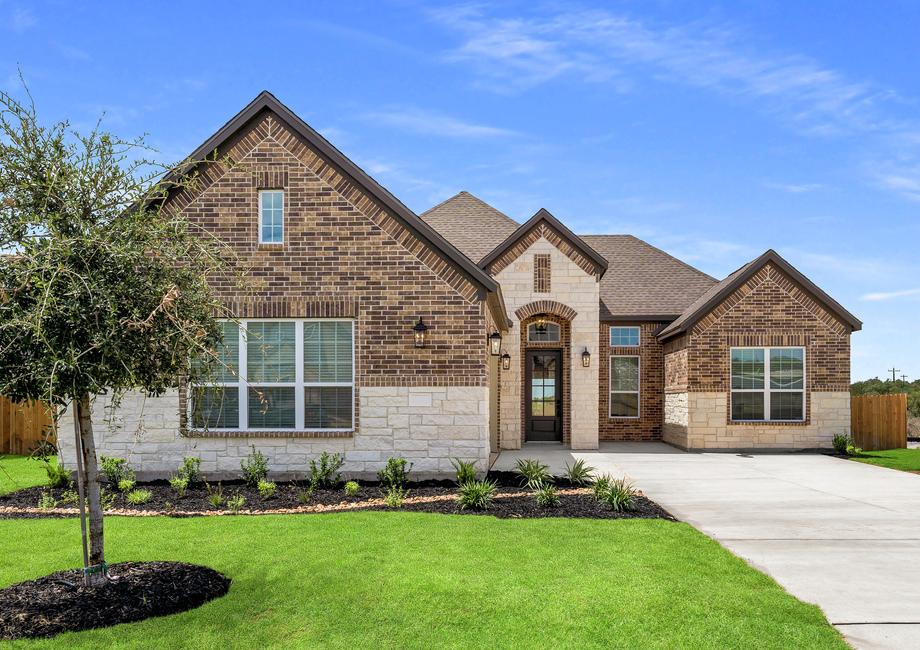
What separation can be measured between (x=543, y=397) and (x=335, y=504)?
35.4 ft

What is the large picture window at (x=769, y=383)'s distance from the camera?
1869cm

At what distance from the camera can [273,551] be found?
7.64 m

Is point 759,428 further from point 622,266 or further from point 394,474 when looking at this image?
point 394,474

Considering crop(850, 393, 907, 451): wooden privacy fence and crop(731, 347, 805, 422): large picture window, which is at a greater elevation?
crop(731, 347, 805, 422): large picture window

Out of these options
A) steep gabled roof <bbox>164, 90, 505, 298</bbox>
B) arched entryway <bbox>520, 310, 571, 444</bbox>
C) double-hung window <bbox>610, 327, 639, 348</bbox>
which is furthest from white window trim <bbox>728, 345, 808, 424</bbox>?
steep gabled roof <bbox>164, 90, 505, 298</bbox>

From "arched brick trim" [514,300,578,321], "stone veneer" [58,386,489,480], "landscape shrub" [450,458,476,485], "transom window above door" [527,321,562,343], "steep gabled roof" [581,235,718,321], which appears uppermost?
"steep gabled roof" [581,235,718,321]

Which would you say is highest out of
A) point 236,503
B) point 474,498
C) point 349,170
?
point 349,170

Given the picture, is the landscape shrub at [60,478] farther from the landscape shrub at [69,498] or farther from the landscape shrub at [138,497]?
the landscape shrub at [138,497]

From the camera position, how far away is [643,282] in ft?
74.2

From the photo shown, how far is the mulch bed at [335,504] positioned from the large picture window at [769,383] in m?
9.08

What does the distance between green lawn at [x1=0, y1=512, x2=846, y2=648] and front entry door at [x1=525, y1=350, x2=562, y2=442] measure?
36.8ft

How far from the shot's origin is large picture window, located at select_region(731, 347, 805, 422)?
61.3ft

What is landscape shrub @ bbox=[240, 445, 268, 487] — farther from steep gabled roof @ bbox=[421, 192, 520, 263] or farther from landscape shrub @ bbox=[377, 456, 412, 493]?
steep gabled roof @ bbox=[421, 192, 520, 263]

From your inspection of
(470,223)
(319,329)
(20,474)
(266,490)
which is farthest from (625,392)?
(20,474)
